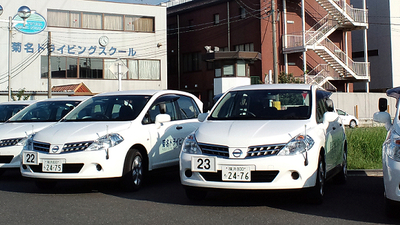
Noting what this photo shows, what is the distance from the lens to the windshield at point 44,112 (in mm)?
11078

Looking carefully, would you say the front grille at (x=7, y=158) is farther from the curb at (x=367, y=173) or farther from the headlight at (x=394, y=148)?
the headlight at (x=394, y=148)

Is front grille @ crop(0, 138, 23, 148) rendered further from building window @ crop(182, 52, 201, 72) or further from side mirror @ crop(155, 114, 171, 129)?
building window @ crop(182, 52, 201, 72)

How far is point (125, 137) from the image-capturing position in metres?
8.18

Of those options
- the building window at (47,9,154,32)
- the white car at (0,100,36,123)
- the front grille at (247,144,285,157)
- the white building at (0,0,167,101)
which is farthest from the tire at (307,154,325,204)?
the building window at (47,9,154,32)

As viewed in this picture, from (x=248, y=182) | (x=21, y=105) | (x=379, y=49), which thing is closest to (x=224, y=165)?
(x=248, y=182)

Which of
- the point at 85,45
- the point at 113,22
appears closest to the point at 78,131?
the point at 85,45

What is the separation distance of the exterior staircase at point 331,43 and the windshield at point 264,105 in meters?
30.5

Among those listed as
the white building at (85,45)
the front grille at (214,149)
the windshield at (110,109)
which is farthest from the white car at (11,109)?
the white building at (85,45)

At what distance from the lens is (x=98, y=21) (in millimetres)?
39438

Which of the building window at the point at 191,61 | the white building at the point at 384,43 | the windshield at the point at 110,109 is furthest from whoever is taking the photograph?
the white building at the point at 384,43

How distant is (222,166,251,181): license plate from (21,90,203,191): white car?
2.09 metres

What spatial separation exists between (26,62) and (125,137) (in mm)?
31449

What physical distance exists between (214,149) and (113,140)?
6.56 ft

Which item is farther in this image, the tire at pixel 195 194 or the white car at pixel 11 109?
the white car at pixel 11 109
